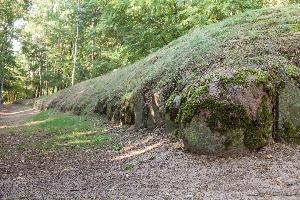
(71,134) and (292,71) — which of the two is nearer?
(292,71)

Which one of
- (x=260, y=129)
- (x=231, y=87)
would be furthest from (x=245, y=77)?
(x=260, y=129)

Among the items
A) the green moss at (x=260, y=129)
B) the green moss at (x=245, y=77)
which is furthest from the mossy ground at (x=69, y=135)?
the green moss at (x=260, y=129)

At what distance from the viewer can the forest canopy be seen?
18.1 meters

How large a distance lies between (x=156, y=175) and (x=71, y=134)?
7.18 m

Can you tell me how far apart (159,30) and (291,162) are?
1431cm

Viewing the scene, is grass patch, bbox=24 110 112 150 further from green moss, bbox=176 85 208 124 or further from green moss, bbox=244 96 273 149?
green moss, bbox=244 96 273 149

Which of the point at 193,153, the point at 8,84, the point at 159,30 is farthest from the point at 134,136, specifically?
the point at 8,84

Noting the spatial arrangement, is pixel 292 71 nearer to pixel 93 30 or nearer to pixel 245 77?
pixel 245 77

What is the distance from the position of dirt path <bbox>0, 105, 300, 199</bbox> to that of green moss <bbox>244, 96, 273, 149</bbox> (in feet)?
0.74

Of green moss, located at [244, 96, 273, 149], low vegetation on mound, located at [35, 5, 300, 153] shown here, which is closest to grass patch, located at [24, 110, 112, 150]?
low vegetation on mound, located at [35, 5, 300, 153]

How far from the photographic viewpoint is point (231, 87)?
8.07 m

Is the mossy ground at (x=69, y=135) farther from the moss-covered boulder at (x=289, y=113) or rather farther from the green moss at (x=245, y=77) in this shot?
the moss-covered boulder at (x=289, y=113)

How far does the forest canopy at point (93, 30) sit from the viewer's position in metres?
18.1

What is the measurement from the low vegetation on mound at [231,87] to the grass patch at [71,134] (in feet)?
5.41
